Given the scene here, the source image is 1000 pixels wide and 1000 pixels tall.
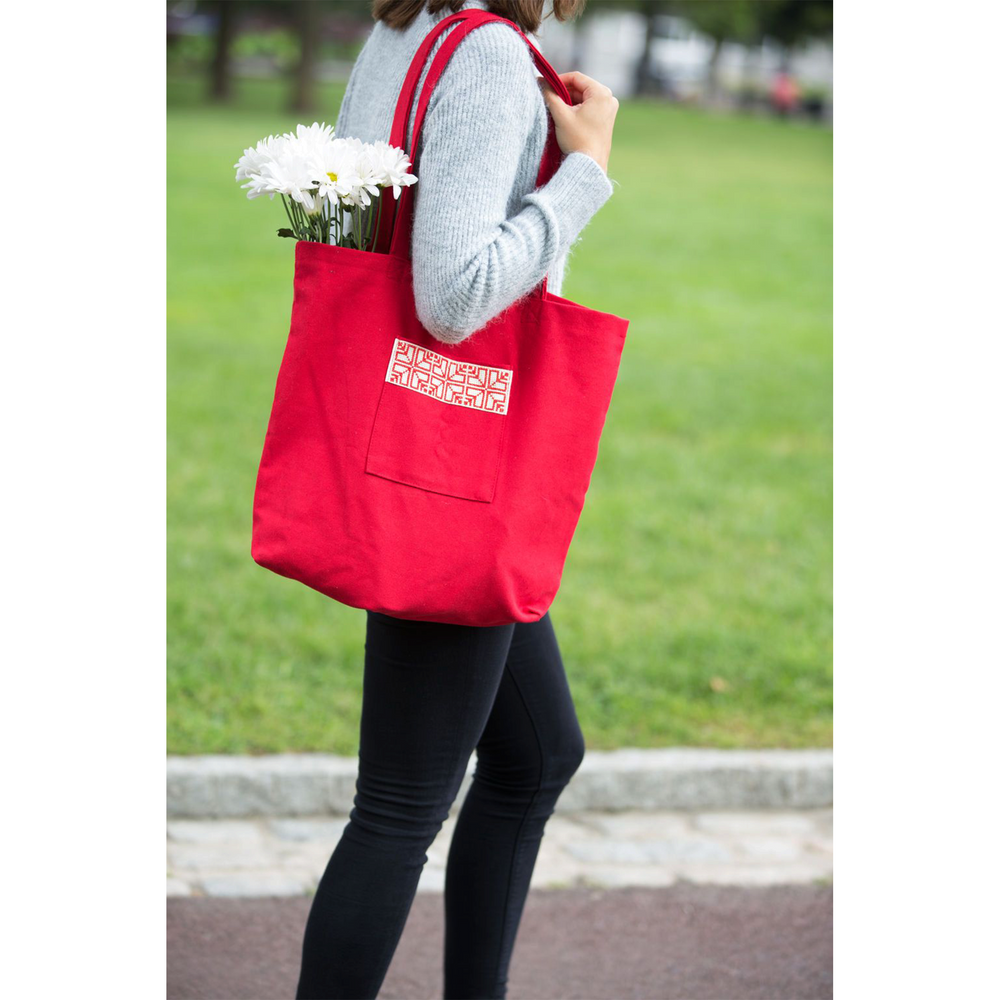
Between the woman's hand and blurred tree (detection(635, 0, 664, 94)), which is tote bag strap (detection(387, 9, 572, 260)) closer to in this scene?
the woman's hand

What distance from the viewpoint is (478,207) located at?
175cm

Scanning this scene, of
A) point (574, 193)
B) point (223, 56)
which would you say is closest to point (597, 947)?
point (574, 193)

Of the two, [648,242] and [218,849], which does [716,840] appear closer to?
[218,849]

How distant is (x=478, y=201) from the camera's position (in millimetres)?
Answer: 1747

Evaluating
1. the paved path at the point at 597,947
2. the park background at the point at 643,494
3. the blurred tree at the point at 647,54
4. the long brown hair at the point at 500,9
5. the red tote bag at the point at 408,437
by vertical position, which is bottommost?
the blurred tree at the point at 647,54

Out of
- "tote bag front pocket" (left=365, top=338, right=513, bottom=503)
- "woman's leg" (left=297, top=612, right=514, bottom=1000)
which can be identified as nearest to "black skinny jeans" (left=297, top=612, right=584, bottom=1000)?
"woman's leg" (left=297, top=612, right=514, bottom=1000)

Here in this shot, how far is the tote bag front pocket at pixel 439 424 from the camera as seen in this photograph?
5.99ft

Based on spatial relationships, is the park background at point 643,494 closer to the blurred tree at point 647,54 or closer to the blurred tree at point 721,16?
the blurred tree at point 647,54

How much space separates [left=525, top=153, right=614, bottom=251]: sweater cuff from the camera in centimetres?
182

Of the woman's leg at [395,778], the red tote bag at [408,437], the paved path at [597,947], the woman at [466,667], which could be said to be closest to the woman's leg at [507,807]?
the woman at [466,667]

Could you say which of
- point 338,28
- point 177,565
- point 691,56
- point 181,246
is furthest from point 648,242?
point 691,56

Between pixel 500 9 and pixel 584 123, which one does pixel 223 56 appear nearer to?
pixel 500 9

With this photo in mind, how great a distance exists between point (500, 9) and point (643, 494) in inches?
187

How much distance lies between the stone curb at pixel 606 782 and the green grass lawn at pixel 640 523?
0.10m
